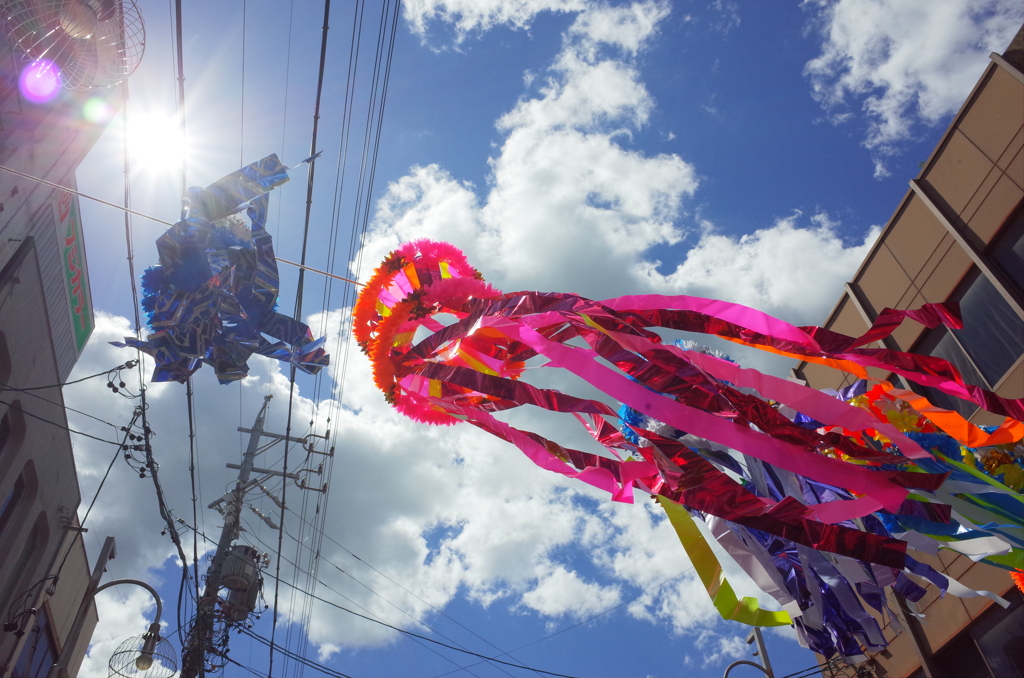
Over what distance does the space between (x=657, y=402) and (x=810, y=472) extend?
679 millimetres

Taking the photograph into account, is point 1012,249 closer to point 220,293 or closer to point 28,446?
point 220,293

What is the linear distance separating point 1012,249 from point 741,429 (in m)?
7.90

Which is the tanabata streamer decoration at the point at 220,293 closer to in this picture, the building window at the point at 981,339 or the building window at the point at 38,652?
the building window at the point at 981,339

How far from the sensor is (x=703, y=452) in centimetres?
357

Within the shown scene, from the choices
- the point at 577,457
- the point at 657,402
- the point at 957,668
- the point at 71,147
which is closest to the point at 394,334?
the point at 577,457

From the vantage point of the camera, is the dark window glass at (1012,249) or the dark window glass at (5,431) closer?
the dark window glass at (1012,249)

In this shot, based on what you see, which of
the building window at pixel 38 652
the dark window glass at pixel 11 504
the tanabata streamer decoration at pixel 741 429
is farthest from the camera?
the building window at pixel 38 652

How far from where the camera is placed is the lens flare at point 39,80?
748cm

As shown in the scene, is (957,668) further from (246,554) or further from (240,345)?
(246,554)

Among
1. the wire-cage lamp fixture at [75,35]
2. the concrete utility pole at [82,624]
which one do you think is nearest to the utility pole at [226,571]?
the concrete utility pole at [82,624]

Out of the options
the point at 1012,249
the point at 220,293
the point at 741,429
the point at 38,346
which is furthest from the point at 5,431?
the point at 1012,249

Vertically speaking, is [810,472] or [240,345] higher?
[240,345]

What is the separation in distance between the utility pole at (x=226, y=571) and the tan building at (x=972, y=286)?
10.0 m

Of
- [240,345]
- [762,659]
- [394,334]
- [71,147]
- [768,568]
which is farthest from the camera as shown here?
[762,659]
